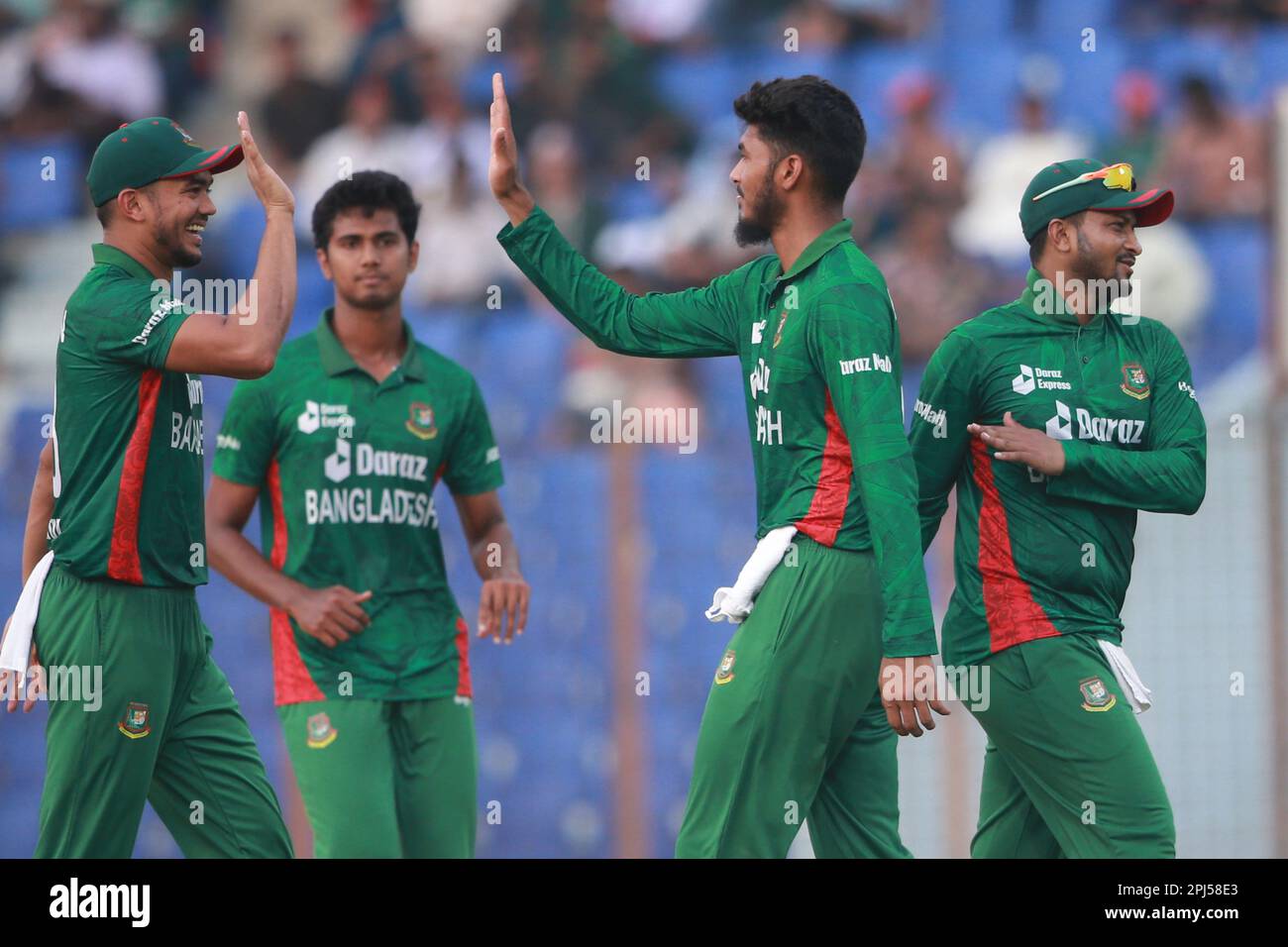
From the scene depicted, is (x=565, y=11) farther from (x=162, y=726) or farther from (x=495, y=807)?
(x=162, y=726)

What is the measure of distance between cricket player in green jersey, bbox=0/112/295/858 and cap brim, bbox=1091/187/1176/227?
2.32 metres

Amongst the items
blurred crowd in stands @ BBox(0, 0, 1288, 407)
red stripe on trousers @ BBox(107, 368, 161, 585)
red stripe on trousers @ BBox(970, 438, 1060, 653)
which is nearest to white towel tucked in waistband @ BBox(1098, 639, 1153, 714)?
red stripe on trousers @ BBox(970, 438, 1060, 653)

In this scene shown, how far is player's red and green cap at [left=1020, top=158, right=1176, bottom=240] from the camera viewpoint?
5473mm

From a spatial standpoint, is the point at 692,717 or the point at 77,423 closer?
the point at 77,423

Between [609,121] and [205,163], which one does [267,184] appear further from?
[609,121]

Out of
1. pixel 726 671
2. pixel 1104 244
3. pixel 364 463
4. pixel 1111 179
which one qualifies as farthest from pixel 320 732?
pixel 1111 179

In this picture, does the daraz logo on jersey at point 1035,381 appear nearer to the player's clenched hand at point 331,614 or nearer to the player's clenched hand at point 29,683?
the player's clenched hand at point 331,614

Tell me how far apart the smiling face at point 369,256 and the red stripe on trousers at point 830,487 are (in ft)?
6.60

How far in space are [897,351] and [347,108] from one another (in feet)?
25.4

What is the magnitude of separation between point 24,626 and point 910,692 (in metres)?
2.41

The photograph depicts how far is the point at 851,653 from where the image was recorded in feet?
16.0

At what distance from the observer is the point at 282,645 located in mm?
6191

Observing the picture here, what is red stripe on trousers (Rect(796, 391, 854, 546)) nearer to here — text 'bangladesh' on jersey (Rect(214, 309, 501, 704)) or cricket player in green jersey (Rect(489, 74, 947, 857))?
cricket player in green jersey (Rect(489, 74, 947, 857))
